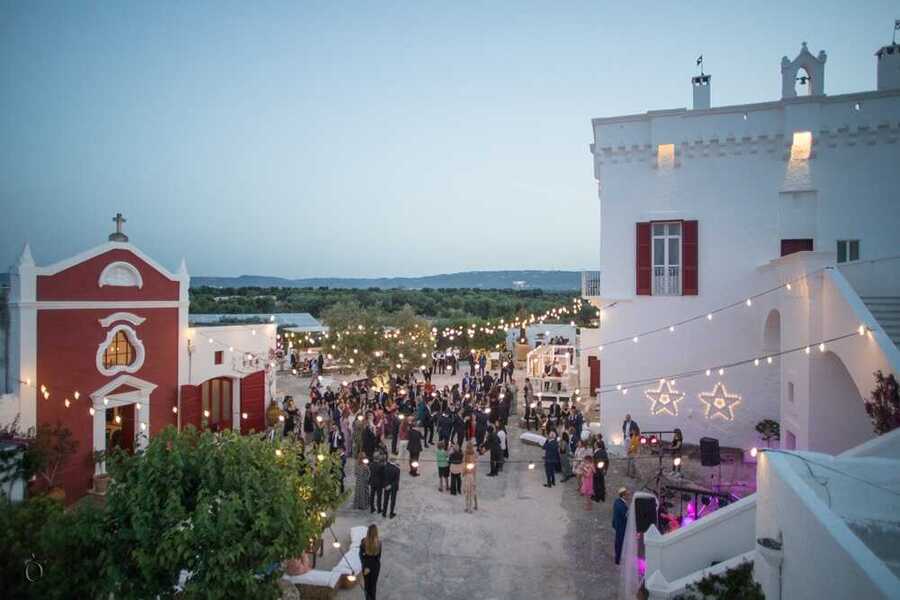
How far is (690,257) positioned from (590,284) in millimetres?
3028

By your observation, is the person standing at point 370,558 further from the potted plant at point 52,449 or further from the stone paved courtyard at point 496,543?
the potted plant at point 52,449

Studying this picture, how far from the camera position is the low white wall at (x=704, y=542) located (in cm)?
683

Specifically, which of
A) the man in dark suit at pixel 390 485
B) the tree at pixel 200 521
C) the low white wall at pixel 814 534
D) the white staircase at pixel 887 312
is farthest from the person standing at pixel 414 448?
the white staircase at pixel 887 312

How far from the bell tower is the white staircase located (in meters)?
6.84

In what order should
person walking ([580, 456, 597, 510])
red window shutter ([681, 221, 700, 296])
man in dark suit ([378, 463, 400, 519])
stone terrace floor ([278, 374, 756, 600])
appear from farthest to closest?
red window shutter ([681, 221, 700, 296]) → person walking ([580, 456, 597, 510]) → man in dark suit ([378, 463, 400, 519]) → stone terrace floor ([278, 374, 756, 600])

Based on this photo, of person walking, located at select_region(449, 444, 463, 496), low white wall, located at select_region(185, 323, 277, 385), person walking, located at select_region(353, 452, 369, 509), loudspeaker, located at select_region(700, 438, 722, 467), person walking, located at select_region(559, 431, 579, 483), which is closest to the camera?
person walking, located at select_region(353, 452, 369, 509)

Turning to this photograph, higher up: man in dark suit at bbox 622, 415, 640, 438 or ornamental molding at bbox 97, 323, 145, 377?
ornamental molding at bbox 97, 323, 145, 377

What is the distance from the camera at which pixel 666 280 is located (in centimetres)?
1412

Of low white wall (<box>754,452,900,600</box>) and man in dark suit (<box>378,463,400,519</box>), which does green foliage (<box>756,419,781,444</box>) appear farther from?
man in dark suit (<box>378,463,400,519</box>)

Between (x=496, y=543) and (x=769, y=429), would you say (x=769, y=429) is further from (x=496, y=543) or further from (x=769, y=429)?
(x=496, y=543)

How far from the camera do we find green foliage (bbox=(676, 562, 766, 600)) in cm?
550

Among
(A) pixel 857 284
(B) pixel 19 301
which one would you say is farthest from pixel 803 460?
(B) pixel 19 301

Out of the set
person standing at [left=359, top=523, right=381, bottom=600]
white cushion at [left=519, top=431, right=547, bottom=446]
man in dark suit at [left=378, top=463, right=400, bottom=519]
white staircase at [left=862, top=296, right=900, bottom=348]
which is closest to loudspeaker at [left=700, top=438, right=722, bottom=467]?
white staircase at [left=862, top=296, right=900, bottom=348]

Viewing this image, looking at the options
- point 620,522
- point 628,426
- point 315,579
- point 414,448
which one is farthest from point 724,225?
point 315,579
